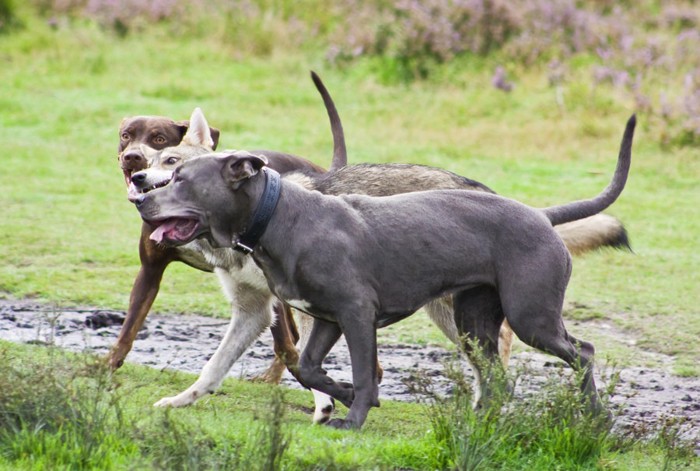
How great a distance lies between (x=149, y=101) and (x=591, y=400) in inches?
526

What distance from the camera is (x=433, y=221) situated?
6887mm

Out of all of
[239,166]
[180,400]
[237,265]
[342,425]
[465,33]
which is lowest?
[180,400]

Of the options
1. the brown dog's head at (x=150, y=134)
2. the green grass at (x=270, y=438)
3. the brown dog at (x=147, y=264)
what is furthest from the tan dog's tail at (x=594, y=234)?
the brown dog's head at (x=150, y=134)

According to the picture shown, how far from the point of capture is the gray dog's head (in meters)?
6.41

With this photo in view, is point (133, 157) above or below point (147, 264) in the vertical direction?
above

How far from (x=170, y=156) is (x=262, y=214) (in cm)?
160

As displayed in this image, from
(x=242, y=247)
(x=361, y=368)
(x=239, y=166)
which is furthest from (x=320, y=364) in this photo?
(x=239, y=166)

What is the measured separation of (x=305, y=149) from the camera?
1648 cm

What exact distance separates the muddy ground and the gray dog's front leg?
3.96 ft

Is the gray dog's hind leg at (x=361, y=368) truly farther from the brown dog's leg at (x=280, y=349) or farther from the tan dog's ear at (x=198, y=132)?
the tan dog's ear at (x=198, y=132)

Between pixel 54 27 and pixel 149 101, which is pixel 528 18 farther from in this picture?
pixel 54 27

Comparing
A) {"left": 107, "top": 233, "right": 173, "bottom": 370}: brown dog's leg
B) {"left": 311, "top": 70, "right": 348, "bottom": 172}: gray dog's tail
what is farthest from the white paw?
{"left": 311, "top": 70, "right": 348, "bottom": 172}: gray dog's tail

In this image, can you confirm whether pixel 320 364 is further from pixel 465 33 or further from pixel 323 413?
pixel 465 33

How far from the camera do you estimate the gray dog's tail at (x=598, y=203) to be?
7273 mm
